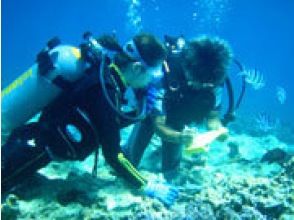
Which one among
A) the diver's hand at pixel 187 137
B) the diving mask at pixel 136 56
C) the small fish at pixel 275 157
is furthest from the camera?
the small fish at pixel 275 157

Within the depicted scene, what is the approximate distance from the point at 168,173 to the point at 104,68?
326 centimetres

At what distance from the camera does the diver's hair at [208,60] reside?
5867mm

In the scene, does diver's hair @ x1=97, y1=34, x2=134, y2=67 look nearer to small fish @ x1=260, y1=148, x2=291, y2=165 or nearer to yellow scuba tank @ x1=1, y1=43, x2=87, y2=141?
yellow scuba tank @ x1=1, y1=43, x2=87, y2=141

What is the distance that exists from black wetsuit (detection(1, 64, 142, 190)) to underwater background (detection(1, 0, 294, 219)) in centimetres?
41

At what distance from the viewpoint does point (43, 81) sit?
494 cm

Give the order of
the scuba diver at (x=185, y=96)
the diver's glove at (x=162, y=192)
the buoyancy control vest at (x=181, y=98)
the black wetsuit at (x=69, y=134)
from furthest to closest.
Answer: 1. the buoyancy control vest at (x=181, y=98)
2. the scuba diver at (x=185, y=96)
3. the diver's glove at (x=162, y=192)
4. the black wetsuit at (x=69, y=134)

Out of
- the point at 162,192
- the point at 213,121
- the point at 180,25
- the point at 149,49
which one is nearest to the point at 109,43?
the point at 149,49

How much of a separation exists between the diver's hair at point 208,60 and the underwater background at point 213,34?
804 millimetres

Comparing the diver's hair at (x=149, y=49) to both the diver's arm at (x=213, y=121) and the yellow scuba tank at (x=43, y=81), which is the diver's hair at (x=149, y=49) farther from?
the diver's arm at (x=213, y=121)

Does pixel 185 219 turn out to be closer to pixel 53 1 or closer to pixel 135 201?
pixel 135 201

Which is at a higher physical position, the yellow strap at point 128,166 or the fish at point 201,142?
the fish at point 201,142

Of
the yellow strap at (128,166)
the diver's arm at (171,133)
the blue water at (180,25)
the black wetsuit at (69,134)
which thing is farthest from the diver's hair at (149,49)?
the blue water at (180,25)

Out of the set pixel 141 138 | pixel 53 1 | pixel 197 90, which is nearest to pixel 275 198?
pixel 197 90

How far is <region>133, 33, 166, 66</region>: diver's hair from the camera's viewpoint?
5035 millimetres
